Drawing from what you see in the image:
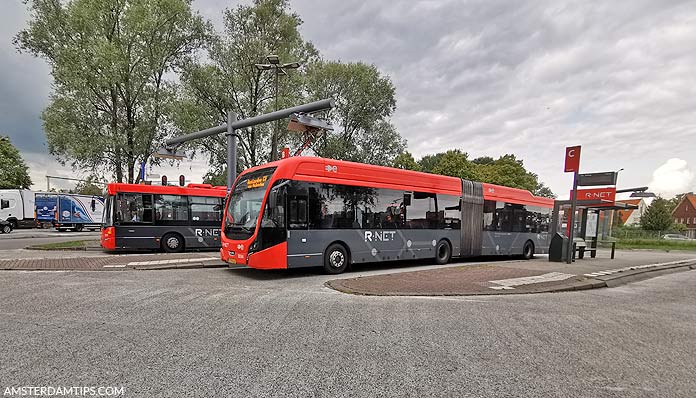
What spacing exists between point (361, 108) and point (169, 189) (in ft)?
66.7

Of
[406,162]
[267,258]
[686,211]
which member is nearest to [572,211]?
[267,258]

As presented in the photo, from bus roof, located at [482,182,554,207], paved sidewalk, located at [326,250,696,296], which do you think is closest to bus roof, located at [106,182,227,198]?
paved sidewalk, located at [326,250,696,296]

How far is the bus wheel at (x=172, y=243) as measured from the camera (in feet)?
50.6

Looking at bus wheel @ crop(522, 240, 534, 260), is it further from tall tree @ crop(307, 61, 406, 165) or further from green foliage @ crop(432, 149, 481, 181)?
green foliage @ crop(432, 149, 481, 181)

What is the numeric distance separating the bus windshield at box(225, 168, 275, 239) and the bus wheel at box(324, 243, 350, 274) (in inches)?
90.7

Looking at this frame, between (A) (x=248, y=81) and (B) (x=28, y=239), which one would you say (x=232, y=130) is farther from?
(B) (x=28, y=239)

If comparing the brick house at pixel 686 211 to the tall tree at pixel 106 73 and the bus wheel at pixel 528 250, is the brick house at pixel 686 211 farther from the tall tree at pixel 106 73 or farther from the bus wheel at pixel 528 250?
the tall tree at pixel 106 73

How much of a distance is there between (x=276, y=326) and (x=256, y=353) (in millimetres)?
1049

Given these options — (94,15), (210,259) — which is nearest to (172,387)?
(210,259)

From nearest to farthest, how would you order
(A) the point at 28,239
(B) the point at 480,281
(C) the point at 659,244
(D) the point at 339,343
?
(D) the point at 339,343
(B) the point at 480,281
(A) the point at 28,239
(C) the point at 659,244

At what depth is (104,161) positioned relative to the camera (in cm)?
1998

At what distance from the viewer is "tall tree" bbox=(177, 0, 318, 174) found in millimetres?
23250

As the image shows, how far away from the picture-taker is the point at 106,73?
18672mm

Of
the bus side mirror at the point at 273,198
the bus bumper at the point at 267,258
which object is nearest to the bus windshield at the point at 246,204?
the bus side mirror at the point at 273,198
